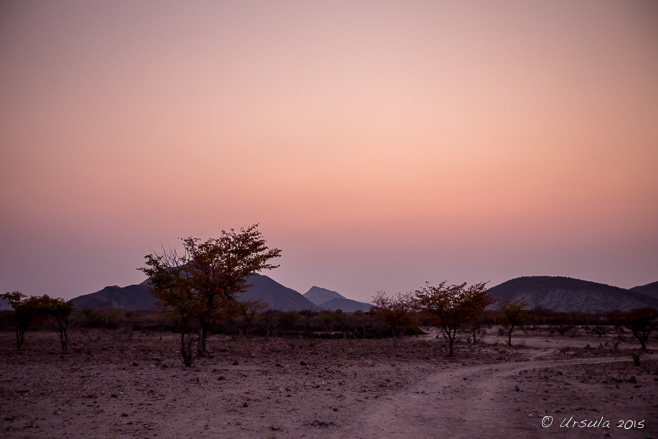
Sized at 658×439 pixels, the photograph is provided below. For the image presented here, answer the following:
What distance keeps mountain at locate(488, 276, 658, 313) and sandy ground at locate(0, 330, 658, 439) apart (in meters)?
125

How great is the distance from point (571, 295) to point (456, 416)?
154 m

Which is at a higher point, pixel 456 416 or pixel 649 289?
pixel 649 289

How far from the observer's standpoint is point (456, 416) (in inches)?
427

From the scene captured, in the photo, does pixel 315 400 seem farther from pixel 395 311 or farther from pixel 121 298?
pixel 121 298

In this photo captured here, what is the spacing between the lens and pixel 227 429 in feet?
30.4

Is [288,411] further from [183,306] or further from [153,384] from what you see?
[183,306]

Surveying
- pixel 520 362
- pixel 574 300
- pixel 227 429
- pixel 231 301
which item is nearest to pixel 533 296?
pixel 574 300

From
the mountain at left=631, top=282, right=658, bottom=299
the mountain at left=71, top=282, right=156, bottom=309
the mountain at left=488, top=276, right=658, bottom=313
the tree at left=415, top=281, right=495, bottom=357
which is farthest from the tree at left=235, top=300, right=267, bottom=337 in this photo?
the mountain at left=631, top=282, right=658, bottom=299

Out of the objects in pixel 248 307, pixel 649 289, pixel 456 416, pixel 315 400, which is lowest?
pixel 456 416

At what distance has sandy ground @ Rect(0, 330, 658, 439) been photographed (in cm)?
928

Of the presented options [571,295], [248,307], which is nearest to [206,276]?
[248,307]

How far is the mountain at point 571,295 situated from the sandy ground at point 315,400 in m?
125

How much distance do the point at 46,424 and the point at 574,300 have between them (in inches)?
6203

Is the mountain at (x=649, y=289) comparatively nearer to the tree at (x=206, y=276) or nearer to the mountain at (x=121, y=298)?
the tree at (x=206, y=276)
